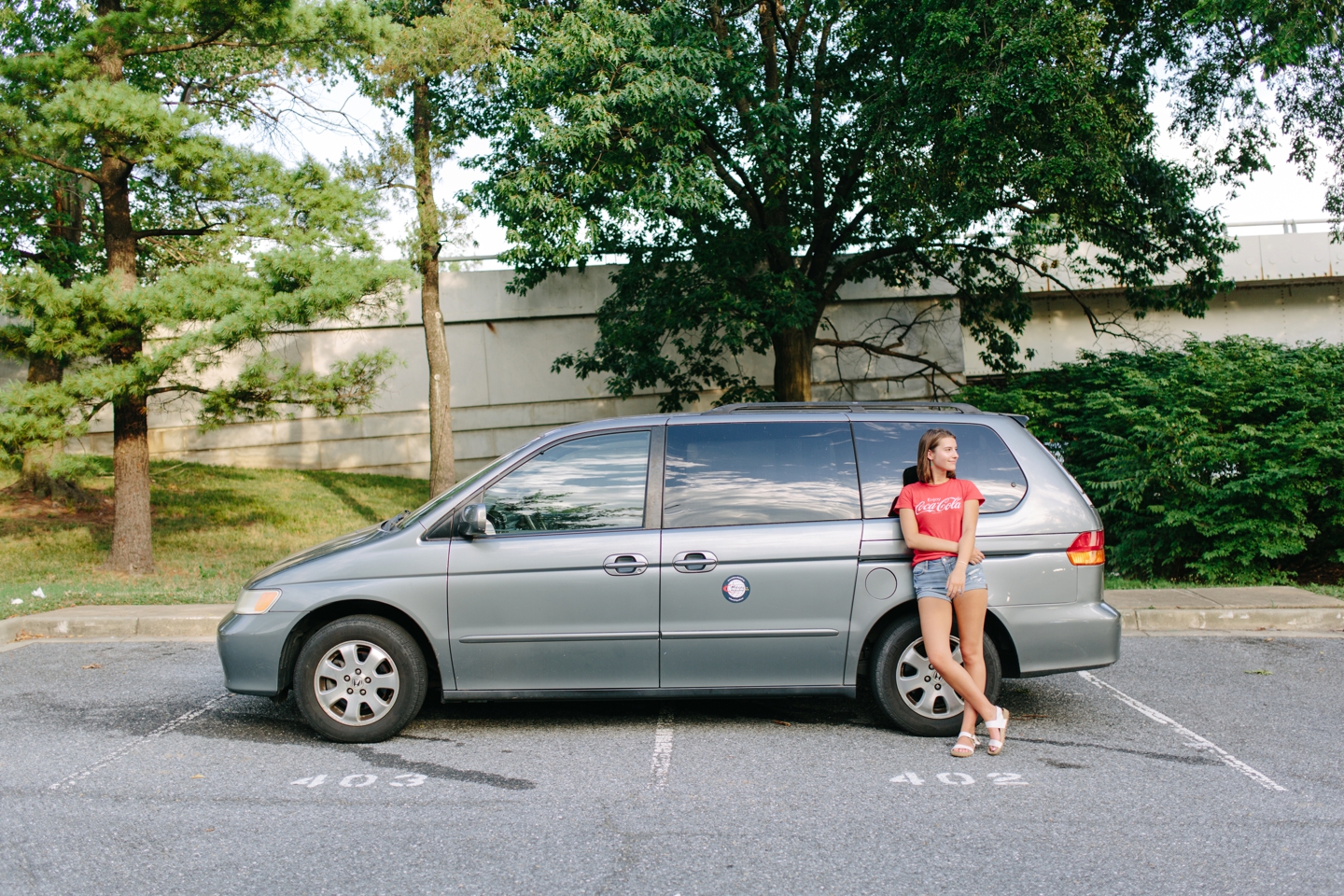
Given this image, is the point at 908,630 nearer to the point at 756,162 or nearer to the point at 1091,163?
the point at 1091,163

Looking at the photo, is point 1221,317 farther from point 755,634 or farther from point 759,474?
point 755,634

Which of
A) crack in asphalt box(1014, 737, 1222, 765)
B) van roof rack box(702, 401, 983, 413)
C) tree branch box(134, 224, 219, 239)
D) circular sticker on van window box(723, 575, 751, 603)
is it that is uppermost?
tree branch box(134, 224, 219, 239)

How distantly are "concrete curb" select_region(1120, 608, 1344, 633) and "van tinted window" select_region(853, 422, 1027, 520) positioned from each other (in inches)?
132

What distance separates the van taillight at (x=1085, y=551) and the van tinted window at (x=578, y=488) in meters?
2.30

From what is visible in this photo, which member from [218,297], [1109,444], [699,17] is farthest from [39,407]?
[1109,444]

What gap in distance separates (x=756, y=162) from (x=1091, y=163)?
4707 mm

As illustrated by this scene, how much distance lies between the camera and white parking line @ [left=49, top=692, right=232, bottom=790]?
468cm

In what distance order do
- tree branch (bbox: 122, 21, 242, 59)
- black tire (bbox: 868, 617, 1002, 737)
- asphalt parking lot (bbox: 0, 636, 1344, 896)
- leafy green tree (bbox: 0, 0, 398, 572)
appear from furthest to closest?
tree branch (bbox: 122, 21, 242, 59) < leafy green tree (bbox: 0, 0, 398, 572) < black tire (bbox: 868, 617, 1002, 737) < asphalt parking lot (bbox: 0, 636, 1344, 896)

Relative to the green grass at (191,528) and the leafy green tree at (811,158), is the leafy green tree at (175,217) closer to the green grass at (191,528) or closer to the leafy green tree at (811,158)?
the green grass at (191,528)

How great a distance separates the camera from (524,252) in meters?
12.5

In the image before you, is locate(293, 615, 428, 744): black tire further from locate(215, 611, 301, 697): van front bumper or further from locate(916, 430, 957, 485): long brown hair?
locate(916, 430, 957, 485): long brown hair

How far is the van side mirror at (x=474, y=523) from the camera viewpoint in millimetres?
4965

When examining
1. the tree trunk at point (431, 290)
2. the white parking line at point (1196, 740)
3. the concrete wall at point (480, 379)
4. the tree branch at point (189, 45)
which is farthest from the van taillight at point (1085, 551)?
the concrete wall at point (480, 379)

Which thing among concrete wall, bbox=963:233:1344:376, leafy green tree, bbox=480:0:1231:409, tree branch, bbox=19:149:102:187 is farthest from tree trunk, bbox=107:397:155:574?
concrete wall, bbox=963:233:1344:376
